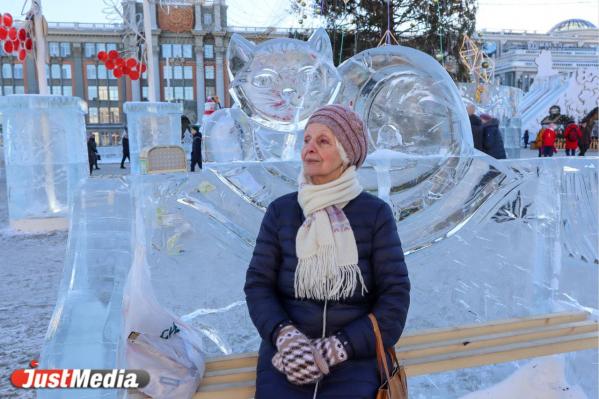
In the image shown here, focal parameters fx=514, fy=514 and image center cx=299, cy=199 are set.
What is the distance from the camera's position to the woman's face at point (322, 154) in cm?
164

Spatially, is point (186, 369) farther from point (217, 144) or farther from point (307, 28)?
point (307, 28)

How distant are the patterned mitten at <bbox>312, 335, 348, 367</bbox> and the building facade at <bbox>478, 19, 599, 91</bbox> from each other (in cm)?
2675

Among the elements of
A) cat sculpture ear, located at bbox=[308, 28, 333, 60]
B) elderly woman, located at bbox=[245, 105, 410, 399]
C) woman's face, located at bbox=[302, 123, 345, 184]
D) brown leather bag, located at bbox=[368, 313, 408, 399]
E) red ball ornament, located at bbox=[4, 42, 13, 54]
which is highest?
red ball ornament, located at bbox=[4, 42, 13, 54]

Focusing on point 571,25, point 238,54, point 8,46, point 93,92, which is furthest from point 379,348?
point 571,25

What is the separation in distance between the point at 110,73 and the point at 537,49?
36.5 metres

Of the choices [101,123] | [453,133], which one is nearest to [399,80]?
[453,133]

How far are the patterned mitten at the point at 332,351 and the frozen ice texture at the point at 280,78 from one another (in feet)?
6.86

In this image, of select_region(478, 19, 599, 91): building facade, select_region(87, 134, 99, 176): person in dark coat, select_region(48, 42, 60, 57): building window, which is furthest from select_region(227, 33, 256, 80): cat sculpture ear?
select_region(48, 42, 60, 57): building window

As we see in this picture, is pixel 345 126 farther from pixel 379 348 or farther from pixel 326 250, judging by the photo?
pixel 379 348

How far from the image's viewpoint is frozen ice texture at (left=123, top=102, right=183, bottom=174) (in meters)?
9.88

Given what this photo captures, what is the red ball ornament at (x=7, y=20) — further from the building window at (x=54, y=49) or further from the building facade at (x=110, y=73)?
the building window at (x=54, y=49)

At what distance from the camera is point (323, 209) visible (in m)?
1.61

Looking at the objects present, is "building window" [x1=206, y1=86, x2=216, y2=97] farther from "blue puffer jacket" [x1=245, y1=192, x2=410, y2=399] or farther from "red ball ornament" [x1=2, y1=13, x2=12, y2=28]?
"blue puffer jacket" [x1=245, y1=192, x2=410, y2=399]

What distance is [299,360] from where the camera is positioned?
1.45 metres
